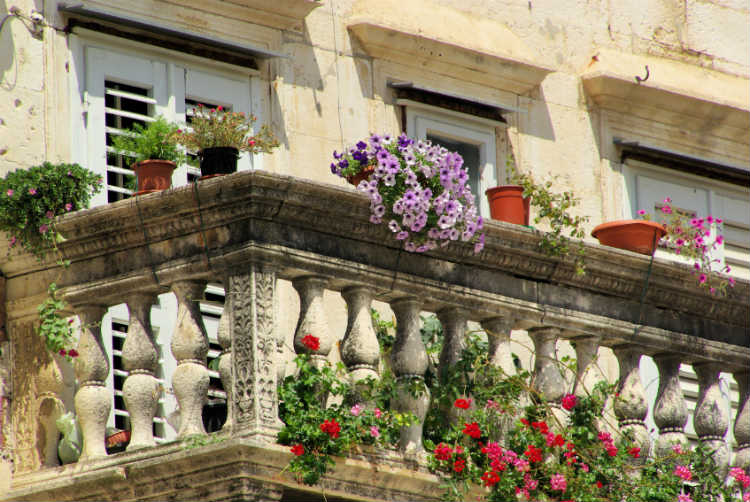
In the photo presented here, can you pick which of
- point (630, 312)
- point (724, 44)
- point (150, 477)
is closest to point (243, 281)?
point (150, 477)

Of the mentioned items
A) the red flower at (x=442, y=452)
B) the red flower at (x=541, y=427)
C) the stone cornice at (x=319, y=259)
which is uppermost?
the stone cornice at (x=319, y=259)

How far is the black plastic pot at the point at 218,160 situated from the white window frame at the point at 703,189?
14.1ft

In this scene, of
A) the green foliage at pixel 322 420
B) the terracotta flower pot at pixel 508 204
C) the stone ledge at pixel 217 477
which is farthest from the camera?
the terracotta flower pot at pixel 508 204

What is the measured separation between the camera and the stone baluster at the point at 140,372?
29.7ft

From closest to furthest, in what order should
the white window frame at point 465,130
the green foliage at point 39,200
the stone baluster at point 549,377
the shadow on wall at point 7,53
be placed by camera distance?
the green foliage at point 39,200
the stone baluster at point 549,377
the shadow on wall at point 7,53
the white window frame at point 465,130

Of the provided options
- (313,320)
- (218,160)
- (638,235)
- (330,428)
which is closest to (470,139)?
(638,235)

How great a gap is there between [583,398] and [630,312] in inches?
26.4

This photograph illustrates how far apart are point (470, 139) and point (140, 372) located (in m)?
3.93

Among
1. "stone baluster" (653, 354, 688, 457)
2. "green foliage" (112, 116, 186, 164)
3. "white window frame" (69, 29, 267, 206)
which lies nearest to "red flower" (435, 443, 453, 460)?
"stone baluster" (653, 354, 688, 457)

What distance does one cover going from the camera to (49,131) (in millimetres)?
10414

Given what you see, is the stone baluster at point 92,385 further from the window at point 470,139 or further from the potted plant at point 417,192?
the window at point 470,139

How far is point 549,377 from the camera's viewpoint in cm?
1001

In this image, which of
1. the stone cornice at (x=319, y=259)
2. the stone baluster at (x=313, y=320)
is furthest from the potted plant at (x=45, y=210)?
the stone baluster at (x=313, y=320)

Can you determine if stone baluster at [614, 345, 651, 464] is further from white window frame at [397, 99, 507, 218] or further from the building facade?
white window frame at [397, 99, 507, 218]
